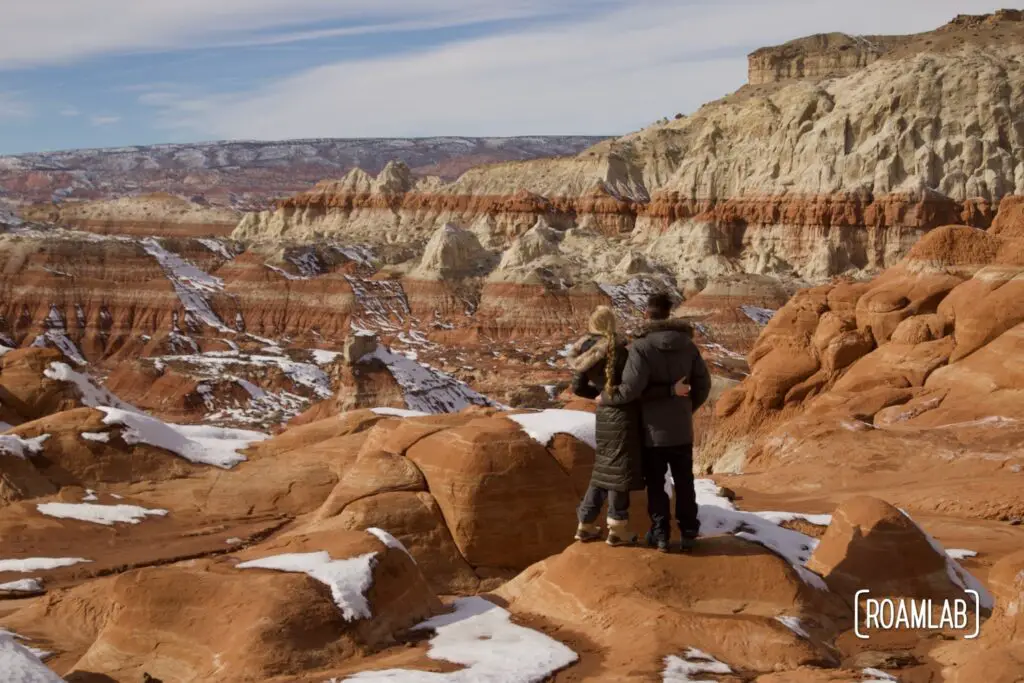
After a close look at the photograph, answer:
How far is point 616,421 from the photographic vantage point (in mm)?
9047

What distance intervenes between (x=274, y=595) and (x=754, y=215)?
88.9 metres

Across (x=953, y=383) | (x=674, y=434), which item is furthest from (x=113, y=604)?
(x=953, y=383)

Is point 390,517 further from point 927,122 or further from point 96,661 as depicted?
point 927,122

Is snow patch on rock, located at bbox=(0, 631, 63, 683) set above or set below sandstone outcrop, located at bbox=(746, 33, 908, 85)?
below

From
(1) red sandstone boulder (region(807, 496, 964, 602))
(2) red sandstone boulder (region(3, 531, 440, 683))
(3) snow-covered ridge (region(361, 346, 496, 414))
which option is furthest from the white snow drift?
(3) snow-covered ridge (region(361, 346, 496, 414))

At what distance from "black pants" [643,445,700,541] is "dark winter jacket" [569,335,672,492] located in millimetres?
117

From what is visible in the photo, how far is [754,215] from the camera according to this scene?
9319 centimetres

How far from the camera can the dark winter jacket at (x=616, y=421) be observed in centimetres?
903

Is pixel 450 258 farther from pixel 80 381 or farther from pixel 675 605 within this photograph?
pixel 675 605

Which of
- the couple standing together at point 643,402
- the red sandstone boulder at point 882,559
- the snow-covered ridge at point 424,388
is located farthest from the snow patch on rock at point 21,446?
the snow-covered ridge at point 424,388

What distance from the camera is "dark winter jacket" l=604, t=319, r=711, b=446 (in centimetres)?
888

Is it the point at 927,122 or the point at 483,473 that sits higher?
the point at 927,122

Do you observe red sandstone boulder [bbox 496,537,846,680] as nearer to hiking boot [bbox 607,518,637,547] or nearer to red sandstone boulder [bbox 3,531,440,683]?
hiking boot [bbox 607,518,637,547]

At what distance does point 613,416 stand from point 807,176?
87207 millimetres
